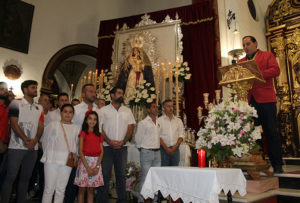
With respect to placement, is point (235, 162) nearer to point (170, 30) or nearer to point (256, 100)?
point (256, 100)

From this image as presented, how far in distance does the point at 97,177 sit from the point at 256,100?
2.26 metres

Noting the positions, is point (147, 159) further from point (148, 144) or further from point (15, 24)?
point (15, 24)

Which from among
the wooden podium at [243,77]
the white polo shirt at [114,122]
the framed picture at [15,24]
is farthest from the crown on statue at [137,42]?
the wooden podium at [243,77]

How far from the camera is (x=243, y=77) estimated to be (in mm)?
3305

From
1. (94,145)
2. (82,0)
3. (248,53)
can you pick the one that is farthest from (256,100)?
(82,0)

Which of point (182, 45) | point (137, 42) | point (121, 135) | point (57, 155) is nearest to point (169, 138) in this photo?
point (121, 135)

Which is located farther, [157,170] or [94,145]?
[94,145]

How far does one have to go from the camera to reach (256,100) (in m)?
3.46

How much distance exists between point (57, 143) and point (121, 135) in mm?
880

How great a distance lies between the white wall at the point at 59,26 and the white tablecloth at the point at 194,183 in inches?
213

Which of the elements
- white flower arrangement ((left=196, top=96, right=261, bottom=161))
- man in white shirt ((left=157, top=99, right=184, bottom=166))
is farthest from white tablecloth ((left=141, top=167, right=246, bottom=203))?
man in white shirt ((left=157, top=99, right=184, bottom=166))

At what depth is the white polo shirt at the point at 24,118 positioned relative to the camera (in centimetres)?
323

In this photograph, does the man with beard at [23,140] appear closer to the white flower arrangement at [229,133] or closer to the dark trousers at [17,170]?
the dark trousers at [17,170]

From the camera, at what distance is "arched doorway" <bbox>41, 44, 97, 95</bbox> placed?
7285 mm
